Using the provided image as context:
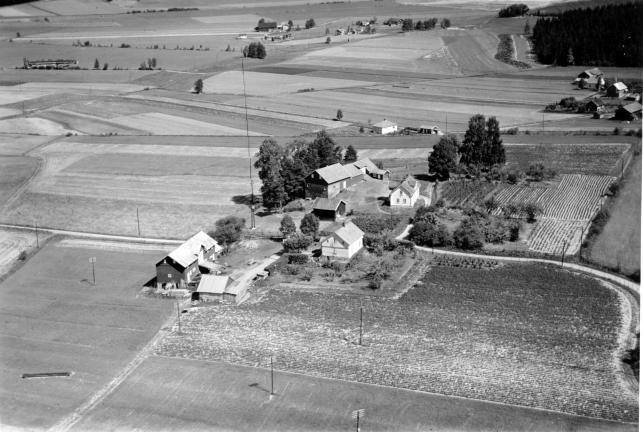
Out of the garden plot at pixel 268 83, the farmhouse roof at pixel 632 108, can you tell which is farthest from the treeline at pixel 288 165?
the garden plot at pixel 268 83

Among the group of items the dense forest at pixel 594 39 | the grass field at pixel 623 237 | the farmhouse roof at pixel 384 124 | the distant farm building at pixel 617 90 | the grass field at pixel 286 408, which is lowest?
the grass field at pixel 286 408

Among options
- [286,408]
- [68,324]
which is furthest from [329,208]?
[286,408]

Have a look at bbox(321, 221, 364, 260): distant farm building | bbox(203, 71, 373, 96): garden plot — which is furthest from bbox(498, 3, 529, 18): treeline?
bbox(321, 221, 364, 260): distant farm building

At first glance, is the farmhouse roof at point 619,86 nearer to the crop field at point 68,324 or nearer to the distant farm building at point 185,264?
the distant farm building at point 185,264

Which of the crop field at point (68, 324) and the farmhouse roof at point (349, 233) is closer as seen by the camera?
the crop field at point (68, 324)

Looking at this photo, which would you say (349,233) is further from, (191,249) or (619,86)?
(619,86)

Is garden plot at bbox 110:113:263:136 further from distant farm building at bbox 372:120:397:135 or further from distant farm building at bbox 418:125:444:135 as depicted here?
distant farm building at bbox 418:125:444:135
